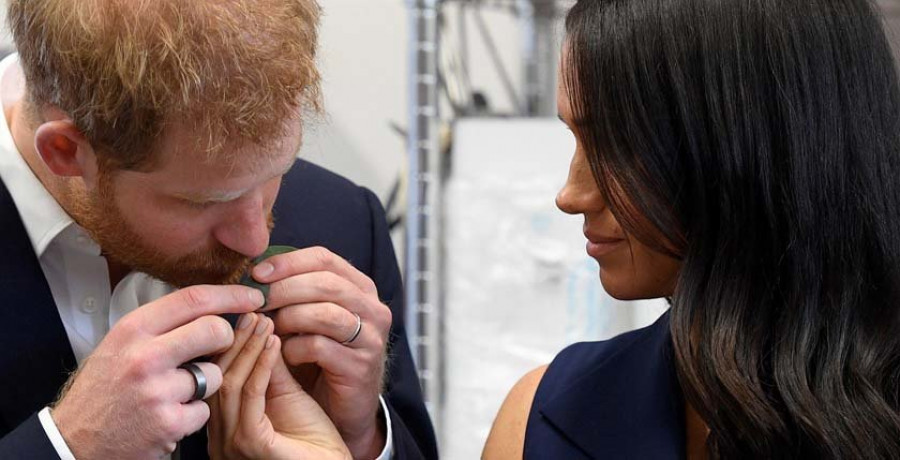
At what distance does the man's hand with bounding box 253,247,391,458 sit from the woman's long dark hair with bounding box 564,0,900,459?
0.29 m

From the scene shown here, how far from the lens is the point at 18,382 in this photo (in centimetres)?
118

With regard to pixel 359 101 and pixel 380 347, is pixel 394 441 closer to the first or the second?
pixel 380 347

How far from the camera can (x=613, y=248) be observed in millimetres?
1196

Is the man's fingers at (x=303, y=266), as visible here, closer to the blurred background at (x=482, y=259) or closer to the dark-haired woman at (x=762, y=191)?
the dark-haired woman at (x=762, y=191)

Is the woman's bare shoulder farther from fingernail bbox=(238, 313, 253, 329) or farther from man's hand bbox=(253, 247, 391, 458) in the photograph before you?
fingernail bbox=(238, 313, 253, 329)

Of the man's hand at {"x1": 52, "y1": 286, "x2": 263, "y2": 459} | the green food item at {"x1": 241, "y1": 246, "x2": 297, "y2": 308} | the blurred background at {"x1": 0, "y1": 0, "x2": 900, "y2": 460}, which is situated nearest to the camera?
the man's hand at {"x1": 52, "y1": 286, "x2": 263, "y2": 459}

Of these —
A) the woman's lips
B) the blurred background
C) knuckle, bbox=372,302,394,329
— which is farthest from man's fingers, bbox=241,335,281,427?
the blurred background

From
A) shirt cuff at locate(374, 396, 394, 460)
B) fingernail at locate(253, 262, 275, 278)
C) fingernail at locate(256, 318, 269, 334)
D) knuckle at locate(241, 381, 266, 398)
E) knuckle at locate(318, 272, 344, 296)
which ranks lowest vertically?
shirt cuff at locate(374, 396, 394, 460)

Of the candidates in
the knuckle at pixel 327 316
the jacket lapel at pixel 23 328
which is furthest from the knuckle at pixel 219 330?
the jacket lapel at pixel 23 328

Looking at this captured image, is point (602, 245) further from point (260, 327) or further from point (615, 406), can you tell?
point (260, 327)

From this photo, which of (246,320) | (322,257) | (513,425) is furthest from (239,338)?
(513,425)

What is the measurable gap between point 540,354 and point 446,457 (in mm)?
286

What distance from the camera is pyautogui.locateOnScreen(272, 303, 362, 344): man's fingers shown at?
→ 117cm

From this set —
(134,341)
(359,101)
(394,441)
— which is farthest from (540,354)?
(359,101)
